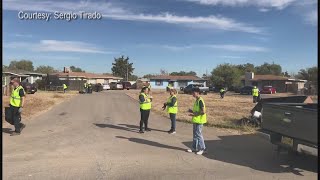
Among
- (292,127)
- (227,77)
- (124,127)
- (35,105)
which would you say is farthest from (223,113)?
(227,77)

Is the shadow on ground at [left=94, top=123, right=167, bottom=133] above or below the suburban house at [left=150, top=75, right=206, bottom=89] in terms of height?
below

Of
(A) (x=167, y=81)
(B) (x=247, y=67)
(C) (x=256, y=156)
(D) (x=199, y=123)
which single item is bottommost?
(C) (x=256, y=156)

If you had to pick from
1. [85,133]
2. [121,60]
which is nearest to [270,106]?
[85,133]

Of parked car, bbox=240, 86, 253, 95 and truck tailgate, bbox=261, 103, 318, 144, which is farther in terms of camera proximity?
parked car, bbox=240, 86, 253, 95

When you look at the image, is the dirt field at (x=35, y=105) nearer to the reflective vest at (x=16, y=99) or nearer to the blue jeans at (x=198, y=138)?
the reflective vest at (x=16, y=99)

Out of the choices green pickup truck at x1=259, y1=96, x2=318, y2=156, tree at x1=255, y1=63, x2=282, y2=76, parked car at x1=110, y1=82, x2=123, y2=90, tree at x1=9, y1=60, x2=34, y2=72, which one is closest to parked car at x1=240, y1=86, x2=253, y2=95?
parked car at x1=110, y1=82, x2=123, y2=90

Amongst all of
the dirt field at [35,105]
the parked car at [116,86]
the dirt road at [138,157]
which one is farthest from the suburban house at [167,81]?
the dirt road at [138,157]

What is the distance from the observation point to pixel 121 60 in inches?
5325

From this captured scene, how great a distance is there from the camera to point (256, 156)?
32.6 ft

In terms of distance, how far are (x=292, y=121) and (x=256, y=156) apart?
6.02 ft

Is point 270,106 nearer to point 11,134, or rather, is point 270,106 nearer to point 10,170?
point 10,170

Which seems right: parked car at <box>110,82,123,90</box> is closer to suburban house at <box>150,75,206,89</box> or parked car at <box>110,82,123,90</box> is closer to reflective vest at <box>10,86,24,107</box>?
suburban house at <box>150,75,206,89</box>

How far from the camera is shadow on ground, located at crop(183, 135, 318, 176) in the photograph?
870 cm

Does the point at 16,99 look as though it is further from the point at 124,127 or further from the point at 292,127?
the point at 292,127
